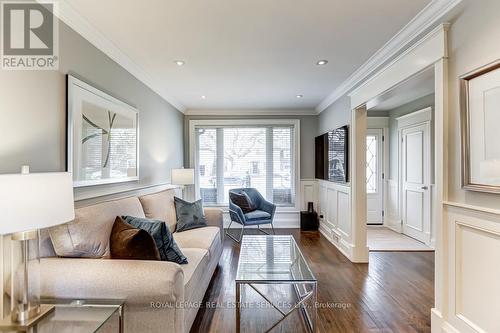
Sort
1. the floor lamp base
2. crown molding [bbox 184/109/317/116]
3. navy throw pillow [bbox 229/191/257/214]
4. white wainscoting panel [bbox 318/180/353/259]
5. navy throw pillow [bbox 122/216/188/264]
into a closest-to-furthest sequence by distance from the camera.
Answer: the floor lamp base < navy throw pillow [bbox 122/216/188/264] < white wainscoting panel [bbox 318/180/353/259] < navy throw pillow [bbox 229/191/257/214] < crown molding [bbox 184/109/317/116]

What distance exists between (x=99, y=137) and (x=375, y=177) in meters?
5.24

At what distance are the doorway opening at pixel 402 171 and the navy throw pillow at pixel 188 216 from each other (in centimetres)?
253

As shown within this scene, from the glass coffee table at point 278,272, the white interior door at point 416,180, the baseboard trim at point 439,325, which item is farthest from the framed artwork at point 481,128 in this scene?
the white interior door at point 416,180

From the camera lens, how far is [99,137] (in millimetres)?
2551

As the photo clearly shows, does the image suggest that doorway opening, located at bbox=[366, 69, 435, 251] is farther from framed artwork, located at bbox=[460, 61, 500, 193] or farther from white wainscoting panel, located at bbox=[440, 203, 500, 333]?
white wainscoting panel, located at bbox=[440, 203, 500, 333]

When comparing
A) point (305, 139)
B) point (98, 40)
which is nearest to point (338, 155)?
point (305, 139)

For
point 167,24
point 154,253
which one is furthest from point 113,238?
point 167,24

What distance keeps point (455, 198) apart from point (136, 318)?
2.21 metres

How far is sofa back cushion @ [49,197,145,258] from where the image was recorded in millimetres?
1857

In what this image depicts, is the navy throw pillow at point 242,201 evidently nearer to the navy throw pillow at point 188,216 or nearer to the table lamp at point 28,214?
the navy throw pillow at point 188,216

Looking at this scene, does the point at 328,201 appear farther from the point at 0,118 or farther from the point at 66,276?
the point at 0,118

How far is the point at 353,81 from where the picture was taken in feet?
12.2

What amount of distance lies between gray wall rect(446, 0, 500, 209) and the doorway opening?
4.65ft

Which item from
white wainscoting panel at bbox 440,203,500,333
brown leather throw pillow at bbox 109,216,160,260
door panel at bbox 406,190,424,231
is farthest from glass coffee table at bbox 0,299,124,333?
door panel at bbox 406,190,424,231
